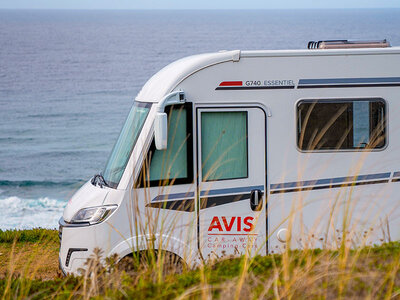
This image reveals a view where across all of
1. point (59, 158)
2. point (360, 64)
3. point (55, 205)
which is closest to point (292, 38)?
point (59, 158)

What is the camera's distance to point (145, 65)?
68250 millimetres

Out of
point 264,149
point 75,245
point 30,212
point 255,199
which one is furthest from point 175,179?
point 30,212

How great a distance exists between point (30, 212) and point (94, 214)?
18222 mm

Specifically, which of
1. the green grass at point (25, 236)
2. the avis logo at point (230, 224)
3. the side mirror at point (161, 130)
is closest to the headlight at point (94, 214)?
the side mirror at point (161, 130)

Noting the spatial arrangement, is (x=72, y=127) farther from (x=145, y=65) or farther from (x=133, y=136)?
(x=133, y=136)

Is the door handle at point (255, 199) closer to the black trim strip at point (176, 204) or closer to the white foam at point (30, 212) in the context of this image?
the black trim strip at point (176, 204)

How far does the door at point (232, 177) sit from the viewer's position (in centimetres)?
660

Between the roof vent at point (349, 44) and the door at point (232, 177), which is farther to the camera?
the roof vent at point (349, 44)

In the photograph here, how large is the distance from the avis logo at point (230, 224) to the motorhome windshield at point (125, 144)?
1.09 meters

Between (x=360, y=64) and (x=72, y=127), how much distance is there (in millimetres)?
39973

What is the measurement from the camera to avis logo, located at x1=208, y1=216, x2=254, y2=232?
21.7 feet

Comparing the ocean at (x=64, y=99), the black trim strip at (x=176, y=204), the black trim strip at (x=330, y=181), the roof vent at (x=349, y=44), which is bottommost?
the black trim strip at (x=176, y=204)

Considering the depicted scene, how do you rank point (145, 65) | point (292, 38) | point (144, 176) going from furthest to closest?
1. point (292, 38)
2. point (145, 65)
3. point (144, 176)

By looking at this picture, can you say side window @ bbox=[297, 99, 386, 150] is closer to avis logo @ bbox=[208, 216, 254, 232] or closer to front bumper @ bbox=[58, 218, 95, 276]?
avis logo @ bbox=[208, 216, 254, 232]
